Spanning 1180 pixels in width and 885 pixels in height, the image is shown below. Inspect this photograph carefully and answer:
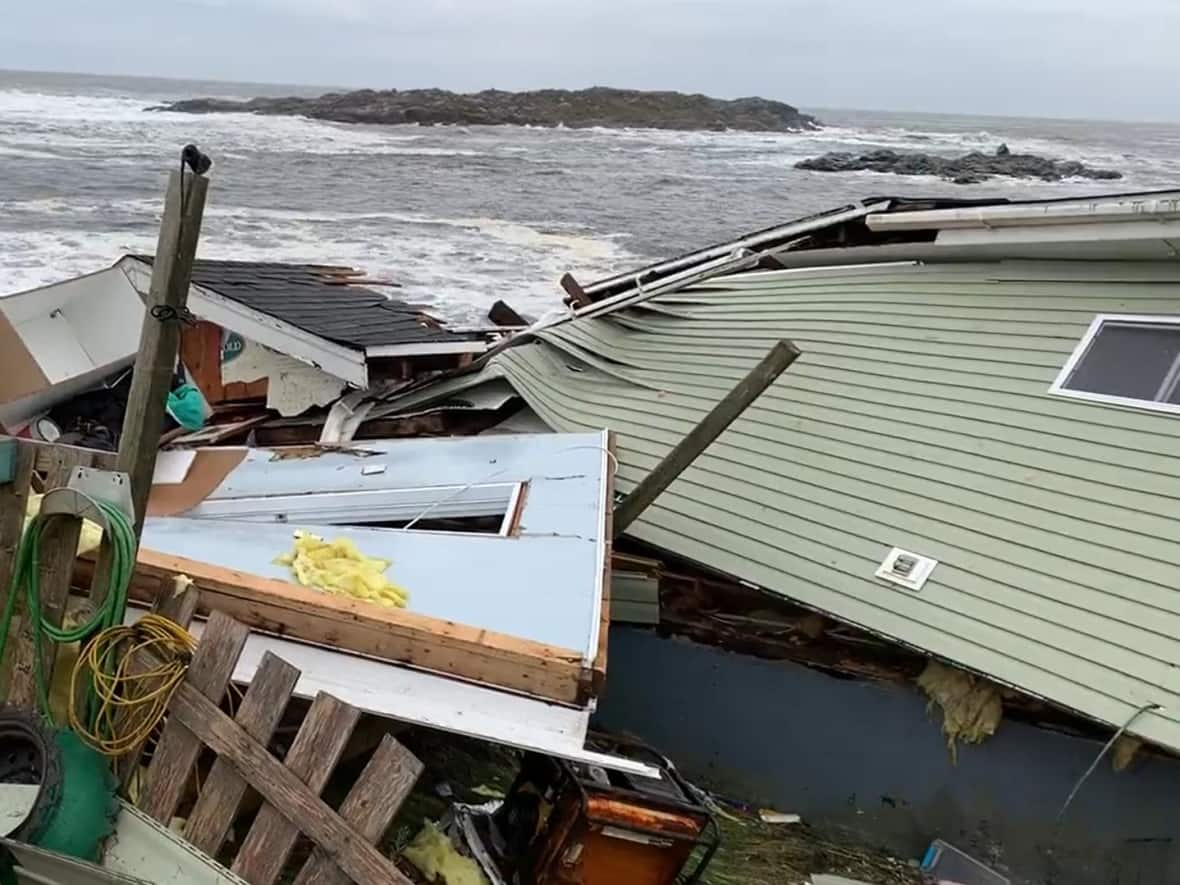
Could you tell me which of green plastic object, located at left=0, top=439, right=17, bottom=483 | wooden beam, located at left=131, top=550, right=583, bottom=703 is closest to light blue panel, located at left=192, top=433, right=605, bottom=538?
wooden beam, located at left=131, top=550, right=583, bottom=703

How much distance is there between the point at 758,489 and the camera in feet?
27.2

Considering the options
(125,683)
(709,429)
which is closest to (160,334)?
(125,683)

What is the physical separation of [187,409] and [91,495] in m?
5.81

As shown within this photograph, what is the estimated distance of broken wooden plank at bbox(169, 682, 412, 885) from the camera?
4.17m

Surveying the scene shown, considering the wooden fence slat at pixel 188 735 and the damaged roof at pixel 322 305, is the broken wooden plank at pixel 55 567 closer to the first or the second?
the wooden fence slat at pixel 188 735

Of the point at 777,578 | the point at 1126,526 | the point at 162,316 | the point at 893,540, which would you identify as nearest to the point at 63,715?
the point at 162,316

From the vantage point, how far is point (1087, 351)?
25.0ft

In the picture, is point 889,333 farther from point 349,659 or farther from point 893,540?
point 349,659

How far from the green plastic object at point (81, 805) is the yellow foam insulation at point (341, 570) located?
1.62 meters

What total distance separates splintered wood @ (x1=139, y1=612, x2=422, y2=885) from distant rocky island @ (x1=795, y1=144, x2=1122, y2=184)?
6969 centimetres

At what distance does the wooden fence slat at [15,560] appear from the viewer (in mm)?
4367

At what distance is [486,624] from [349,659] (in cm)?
81

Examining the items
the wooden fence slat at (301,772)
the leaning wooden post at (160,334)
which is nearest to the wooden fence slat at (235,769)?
the wooden fence slat at (301,772)

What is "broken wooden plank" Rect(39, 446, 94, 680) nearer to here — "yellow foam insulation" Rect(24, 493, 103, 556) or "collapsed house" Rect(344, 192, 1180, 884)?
"yellow foam insulation" Rect(24, 493, 103, 556)
